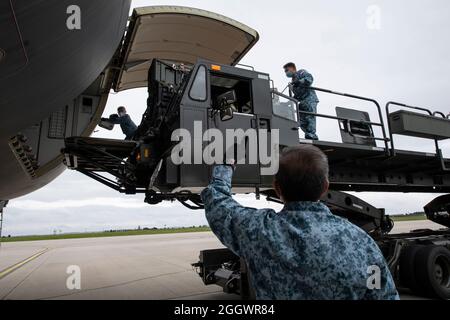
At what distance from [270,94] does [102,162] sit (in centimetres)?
255

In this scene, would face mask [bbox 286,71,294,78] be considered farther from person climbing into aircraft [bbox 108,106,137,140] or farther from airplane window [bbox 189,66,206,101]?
person climbing into aircraft [bbox 108,106,137,140]

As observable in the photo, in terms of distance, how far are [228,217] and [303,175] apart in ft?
1.43

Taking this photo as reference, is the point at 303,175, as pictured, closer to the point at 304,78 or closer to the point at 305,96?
the point at 305,96

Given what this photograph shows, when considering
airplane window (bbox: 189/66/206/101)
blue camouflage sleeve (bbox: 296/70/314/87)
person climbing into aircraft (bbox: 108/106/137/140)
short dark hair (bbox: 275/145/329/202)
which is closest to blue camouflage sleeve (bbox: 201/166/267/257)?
short dark hair (bbox: 275/145/329/202)

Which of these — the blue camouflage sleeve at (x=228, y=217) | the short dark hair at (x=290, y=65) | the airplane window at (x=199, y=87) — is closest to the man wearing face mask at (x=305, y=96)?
the short dark hair at (x=290, y=65)

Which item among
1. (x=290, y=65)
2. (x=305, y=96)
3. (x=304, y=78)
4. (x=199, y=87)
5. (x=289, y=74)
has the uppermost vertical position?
(x=290, y=65)

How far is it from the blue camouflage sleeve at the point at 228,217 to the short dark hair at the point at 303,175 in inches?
7.5

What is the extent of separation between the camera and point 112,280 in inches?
336

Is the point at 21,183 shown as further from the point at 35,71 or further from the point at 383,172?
the point at 383,172

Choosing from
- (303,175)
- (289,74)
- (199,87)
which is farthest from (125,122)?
(303,175)

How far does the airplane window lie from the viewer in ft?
14.4

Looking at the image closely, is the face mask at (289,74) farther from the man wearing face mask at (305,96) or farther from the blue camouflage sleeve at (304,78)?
the blue camouflage sleeve at (304,78)

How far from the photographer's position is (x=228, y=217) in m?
1.76

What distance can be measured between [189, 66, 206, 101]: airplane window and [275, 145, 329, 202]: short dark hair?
2873 millimetres
